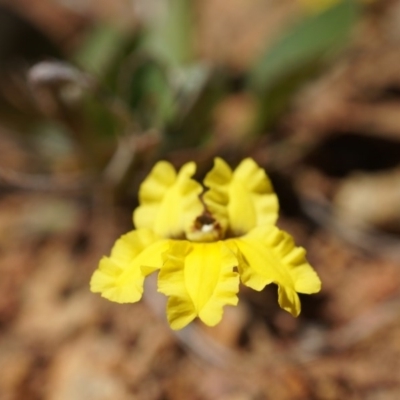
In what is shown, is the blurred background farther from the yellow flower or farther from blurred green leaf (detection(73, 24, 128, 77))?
the yellow flower

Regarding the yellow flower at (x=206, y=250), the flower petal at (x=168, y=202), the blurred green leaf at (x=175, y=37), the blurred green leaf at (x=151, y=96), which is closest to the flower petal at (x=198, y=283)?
the yellow flower at (x=206, y=250)

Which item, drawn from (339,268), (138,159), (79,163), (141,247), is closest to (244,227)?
(141,247)

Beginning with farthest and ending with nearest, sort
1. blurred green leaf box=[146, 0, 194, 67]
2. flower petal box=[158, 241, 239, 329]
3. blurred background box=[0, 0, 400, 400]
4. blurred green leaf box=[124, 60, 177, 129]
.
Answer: blurred green leaf box=[146, 0, 194, 67], blurred green leaf box=[124, 60, 177, 129], blurred background box=[0, 0, 400, 400], flower petal box=[158, 241, 239, 329]

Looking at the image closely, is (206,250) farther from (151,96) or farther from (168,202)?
(151,96)

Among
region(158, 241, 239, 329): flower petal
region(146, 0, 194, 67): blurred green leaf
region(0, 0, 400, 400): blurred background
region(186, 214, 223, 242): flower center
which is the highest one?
region(158, 241, 239, 329): flower petal

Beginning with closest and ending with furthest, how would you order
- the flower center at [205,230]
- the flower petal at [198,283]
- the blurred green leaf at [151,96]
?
1. the flower petal at [198,283]
2. the flower center at [205,230]
3. the blurred green leaf at [151,96]

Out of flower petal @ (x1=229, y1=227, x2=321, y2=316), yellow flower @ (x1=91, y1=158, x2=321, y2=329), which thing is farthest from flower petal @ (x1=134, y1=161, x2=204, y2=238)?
flower petal @ (x1=229, y1=227, x2=321, y2=316)

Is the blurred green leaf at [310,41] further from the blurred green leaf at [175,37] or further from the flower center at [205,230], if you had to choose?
the flower center at [205,230]
